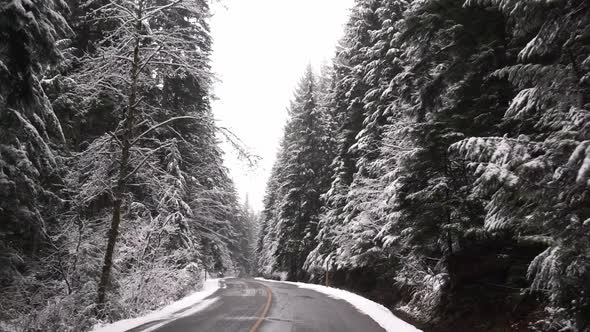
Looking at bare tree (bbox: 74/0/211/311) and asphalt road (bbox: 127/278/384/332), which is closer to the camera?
asphalt road (bbox: 127/278/384/332)

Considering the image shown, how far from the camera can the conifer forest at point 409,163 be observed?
5.48 metres

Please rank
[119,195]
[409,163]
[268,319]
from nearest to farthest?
[409,163] < [268,319] < [119,195]

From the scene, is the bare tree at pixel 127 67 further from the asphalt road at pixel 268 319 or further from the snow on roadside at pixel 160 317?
the asphalt road at pixel 268 319

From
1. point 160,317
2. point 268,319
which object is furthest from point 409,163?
point 160,317

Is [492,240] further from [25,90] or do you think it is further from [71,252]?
[71,252]

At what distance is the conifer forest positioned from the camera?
548 cm

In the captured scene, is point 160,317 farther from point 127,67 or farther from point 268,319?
point 127,67

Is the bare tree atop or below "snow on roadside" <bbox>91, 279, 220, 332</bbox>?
atop

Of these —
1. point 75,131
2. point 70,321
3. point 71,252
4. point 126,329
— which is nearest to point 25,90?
point 126,329

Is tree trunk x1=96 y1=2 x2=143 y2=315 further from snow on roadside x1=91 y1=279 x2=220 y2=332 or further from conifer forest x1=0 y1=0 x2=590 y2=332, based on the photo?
snow on roadside x1=91 y1=279 x2=220 y2=332

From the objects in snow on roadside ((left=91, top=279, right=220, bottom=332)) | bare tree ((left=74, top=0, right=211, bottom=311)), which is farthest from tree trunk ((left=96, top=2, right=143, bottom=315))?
snow on roadside ((left=91, top=279, right=220, bottom=332))

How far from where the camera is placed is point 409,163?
35.4 feet

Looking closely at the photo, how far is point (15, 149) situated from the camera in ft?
30.3

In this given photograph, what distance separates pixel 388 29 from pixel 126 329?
1590cm
